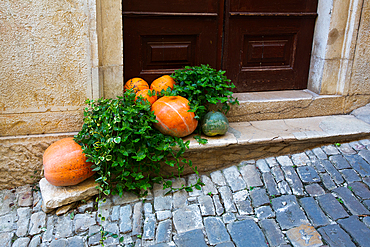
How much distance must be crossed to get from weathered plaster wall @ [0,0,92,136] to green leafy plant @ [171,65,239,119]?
994 millimetres

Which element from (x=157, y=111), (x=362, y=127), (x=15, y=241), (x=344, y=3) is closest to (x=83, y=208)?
(x=15, y=241)

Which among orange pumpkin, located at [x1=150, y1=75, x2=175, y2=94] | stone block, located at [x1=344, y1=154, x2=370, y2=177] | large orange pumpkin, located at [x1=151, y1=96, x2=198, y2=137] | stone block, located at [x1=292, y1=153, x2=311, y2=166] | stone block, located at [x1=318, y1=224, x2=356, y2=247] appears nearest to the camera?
stone block, located at [x1=318, y1=224, x2=356, y2=247]

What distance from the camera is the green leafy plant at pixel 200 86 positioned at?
3.46 meters

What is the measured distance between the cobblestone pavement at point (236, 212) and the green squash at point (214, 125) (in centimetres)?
45

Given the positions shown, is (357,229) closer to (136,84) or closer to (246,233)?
(246,233)

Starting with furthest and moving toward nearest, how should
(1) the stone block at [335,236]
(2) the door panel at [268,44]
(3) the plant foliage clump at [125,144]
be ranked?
(2) the door panel at [268,44] < (3) the plant foliage clump at [125,144] < (1) the stone block at [335,236]

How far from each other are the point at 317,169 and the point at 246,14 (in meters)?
2.00

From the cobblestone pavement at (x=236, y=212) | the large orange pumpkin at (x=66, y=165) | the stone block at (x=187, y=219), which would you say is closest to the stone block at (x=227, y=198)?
the cobblestone pavement at (x=236, y=212)

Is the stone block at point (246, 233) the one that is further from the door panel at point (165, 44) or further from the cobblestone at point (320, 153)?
the door panel at point (165, 44)

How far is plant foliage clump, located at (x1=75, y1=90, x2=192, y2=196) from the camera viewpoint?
3.03 metres

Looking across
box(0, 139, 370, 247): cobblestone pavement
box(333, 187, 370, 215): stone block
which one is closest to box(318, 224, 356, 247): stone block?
box(0, 139, 370, 247): cobblestone pavement

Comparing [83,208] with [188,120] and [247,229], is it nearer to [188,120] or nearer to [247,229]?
[188,120]

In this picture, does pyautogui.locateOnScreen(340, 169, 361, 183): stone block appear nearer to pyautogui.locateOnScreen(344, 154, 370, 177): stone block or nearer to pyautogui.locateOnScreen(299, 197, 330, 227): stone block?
pyautogui.locateOnScreen(344, 154, 370, 177): stone block

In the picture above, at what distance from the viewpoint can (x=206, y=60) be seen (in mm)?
4000
